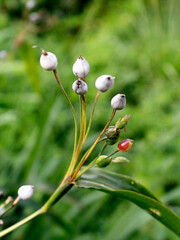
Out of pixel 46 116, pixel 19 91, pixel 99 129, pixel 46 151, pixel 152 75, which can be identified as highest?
pixel 46 116

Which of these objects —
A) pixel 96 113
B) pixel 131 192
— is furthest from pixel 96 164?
pixel 96 113

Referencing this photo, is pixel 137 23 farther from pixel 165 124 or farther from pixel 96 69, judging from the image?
pixel 165 124

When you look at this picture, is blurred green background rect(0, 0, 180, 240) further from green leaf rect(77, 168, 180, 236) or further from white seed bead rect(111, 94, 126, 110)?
white seed bead rect(111, 94, 126, 110)

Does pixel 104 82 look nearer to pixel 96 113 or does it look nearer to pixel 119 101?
pixel 119 101

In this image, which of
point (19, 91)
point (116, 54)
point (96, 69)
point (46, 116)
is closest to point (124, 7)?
point (116, 54)

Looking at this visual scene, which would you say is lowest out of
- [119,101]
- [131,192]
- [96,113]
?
[96,113]

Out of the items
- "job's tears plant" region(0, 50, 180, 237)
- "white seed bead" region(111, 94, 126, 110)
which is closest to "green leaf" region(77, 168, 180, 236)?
"job's tears plant" region(0, 50, 180, 237)

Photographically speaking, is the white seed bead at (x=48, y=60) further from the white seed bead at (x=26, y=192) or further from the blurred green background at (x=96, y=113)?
the blurred green background at (x=96, y=113)
